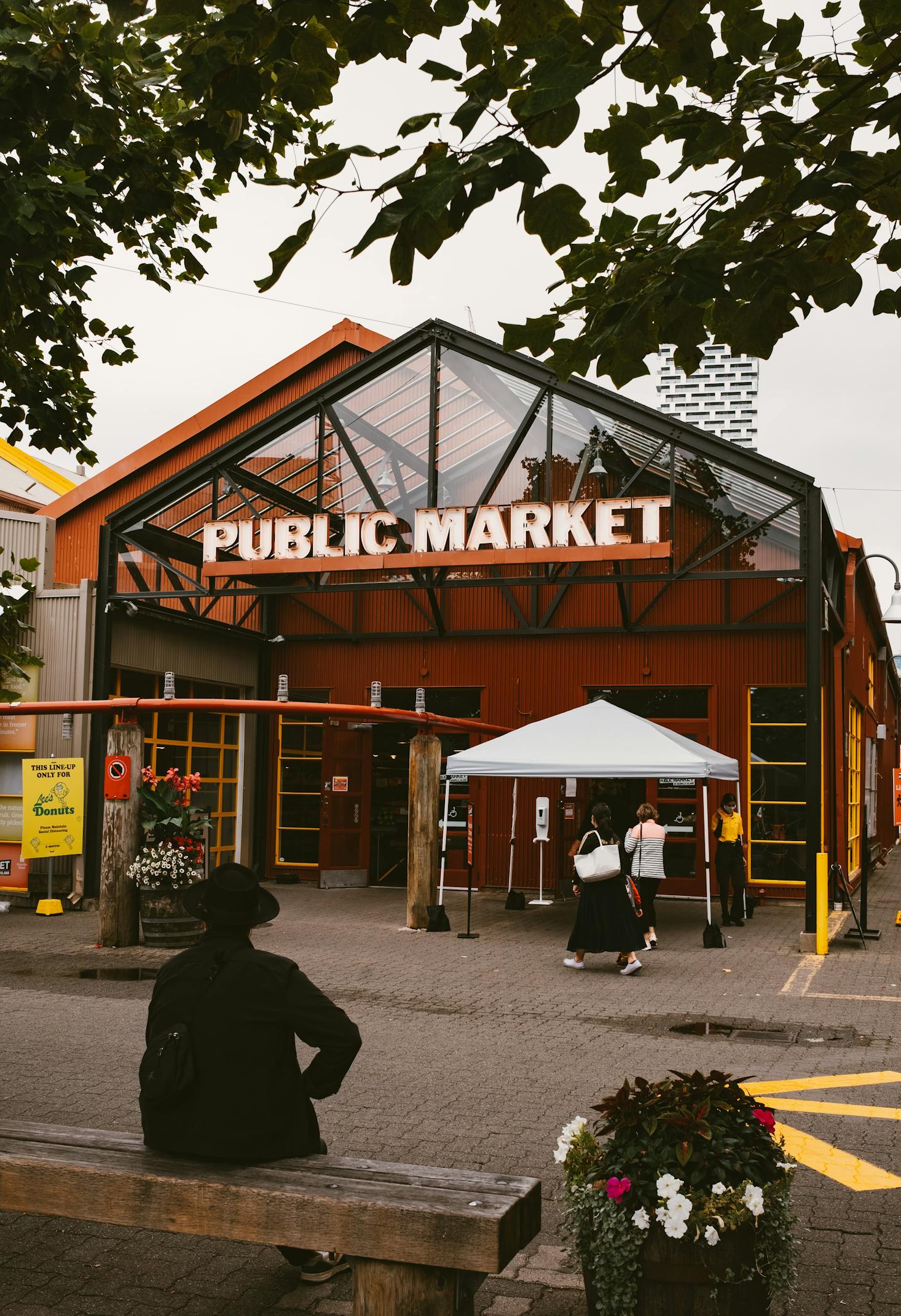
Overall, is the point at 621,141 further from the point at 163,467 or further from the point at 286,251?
the point at 163,467

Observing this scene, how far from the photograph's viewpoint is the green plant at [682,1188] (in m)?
3.91

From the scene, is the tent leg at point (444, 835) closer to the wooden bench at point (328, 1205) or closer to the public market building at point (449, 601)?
the public market building at point (449, 601)

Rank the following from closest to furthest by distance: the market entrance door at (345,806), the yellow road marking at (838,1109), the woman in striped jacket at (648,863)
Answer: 1. the yellow road marking at (838,1109)
2. the woman in striped jacket at (648,863)
3. the market entrance door at (345,806)

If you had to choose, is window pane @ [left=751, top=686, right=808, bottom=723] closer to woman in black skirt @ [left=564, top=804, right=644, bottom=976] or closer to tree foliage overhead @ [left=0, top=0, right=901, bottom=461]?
woman in black skirt @ [left=564, top=804, right=644, bottom=976]

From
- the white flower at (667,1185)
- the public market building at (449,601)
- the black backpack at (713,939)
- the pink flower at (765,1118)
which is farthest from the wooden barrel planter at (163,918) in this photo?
the white flower at (667,1185)

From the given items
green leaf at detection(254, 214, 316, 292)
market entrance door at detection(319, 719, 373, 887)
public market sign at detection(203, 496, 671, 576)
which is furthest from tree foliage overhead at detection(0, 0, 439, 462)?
market entrance door at detection(319, 719, 373, 887)

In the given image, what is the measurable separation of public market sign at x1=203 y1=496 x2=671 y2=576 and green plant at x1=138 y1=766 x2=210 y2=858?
3.71 metres

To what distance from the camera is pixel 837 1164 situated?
20.8ft

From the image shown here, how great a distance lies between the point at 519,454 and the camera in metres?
19.0

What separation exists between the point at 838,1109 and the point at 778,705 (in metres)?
12.5

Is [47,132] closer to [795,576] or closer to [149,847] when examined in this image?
[149,847]

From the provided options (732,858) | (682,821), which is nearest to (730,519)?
(682,821)

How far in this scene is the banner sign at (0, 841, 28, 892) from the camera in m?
17.7

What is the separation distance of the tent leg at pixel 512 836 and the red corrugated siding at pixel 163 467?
8.35m
